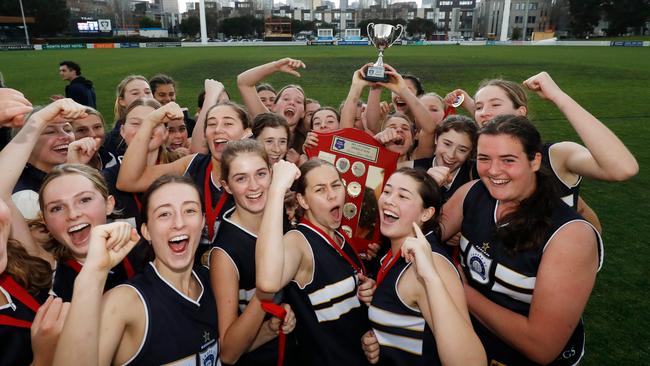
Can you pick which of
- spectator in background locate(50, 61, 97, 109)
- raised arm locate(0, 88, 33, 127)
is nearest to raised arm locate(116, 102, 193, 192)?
raised arm locate(0, 88, 33, 127)

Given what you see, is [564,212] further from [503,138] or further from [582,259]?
[503,138]

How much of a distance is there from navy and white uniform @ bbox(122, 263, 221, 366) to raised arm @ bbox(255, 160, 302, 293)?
0.38 m

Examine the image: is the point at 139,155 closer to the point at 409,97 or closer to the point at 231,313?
the point at 231,313

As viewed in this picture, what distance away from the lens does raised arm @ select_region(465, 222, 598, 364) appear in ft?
7.10

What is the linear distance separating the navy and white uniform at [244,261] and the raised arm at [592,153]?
201cm

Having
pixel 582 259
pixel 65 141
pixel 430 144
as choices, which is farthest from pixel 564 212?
pixel 65 141

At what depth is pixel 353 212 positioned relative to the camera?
149 inches

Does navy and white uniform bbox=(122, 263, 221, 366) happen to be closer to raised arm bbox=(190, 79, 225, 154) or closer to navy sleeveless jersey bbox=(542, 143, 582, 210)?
navy sleeveless jersey bbox=(542, 143, 582, 210)

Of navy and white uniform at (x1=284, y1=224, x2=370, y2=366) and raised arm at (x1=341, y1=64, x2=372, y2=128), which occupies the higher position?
raised arm at (x1=341, y1=64, x2=372, y2=128)

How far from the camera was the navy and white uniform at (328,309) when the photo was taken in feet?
8.42

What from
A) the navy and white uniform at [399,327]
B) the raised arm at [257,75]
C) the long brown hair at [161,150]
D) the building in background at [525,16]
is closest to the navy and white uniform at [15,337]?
the navy and white uniform at [399,327]

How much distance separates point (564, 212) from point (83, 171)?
2.83 meters

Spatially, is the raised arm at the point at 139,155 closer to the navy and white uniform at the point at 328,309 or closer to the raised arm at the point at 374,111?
the navy and white uniform at the point at 328,309

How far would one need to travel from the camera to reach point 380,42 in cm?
450
